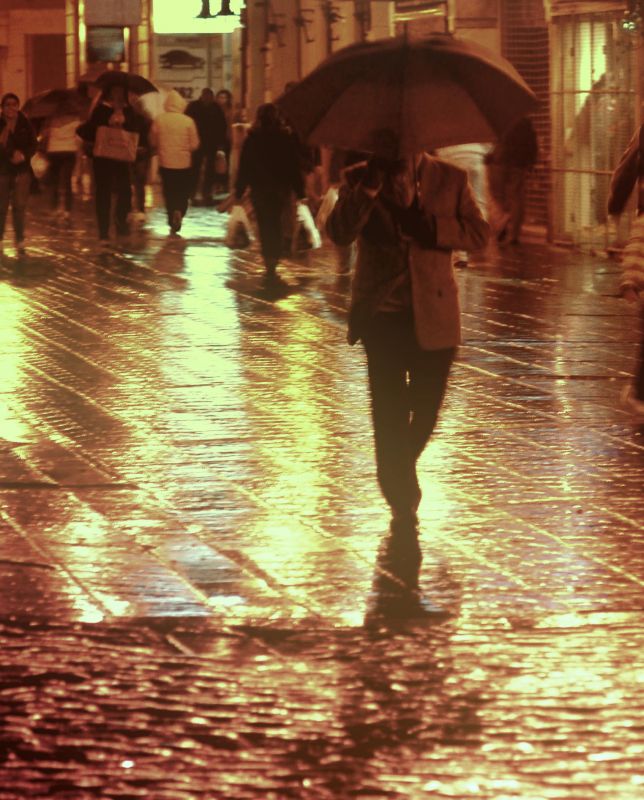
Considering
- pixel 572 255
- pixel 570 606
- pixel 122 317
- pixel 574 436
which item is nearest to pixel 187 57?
pixel 572 255

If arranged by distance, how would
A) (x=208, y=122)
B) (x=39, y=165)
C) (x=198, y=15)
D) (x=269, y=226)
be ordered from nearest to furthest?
(x=269, y=226), (x=39, y=165), (x=208, y=122), (x=198, y=15)

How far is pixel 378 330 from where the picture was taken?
7344mm

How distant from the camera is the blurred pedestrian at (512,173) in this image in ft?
73.3

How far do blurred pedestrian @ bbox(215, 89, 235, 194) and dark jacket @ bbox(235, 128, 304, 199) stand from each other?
13.6 meters

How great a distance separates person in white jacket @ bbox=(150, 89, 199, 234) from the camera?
24.2 meters

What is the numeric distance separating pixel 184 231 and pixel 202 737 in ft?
67.4

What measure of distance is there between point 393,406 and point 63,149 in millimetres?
20119

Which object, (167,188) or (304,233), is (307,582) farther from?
(167,188)

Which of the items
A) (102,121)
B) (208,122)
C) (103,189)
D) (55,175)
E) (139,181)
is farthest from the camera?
(208,122)

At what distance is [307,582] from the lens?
6.78 meters

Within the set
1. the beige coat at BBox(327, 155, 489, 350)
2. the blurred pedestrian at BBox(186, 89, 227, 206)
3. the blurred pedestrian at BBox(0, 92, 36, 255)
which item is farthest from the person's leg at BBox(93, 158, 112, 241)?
the beige coat at BBox(327, 155, 489, 350)

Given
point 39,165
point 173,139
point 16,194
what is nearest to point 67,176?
point 39,165

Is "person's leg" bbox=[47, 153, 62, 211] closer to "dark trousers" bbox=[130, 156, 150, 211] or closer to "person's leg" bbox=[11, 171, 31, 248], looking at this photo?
"dark trousers" bbox=[130, 156, 150, 211]

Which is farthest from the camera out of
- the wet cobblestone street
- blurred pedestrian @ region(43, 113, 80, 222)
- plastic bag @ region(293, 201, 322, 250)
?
blurred pedestrian @ region(43, 113, 80, 222)
